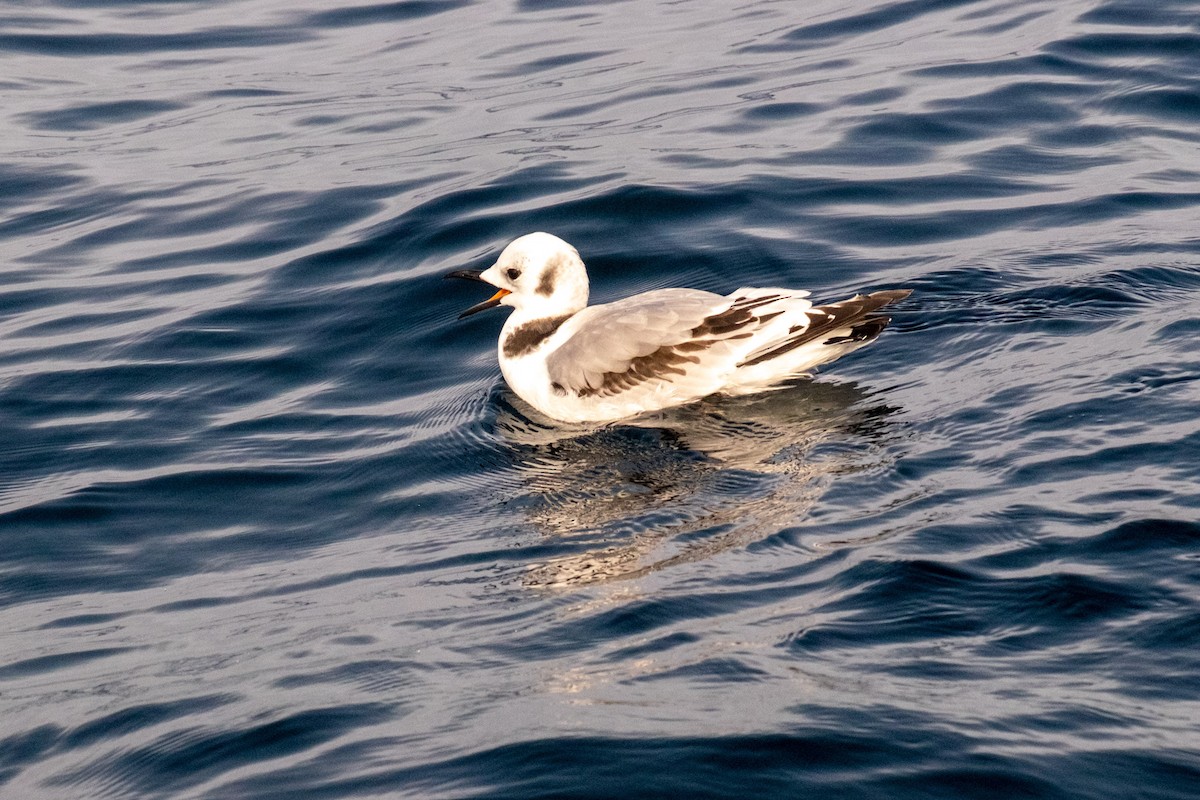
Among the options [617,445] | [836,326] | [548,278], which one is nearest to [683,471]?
[617,445]

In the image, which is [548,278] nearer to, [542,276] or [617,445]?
[542,276]

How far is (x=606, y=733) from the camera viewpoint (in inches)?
182

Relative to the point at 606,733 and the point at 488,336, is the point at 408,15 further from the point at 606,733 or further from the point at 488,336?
the point at 606,733

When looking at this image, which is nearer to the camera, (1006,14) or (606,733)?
(606,733)

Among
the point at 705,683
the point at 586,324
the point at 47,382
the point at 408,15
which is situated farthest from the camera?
the point at 408,15

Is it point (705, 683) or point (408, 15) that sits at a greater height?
point (408, 15)

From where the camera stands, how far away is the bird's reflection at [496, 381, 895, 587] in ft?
20.5

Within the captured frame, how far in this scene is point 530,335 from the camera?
28.9 feet

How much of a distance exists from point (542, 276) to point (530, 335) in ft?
1.26

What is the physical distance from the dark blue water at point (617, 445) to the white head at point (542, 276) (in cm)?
59

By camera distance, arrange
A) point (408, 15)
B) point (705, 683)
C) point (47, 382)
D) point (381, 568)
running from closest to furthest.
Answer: point (705, 683) → point (381, 568) → point (47, 382) → point (408, 15)

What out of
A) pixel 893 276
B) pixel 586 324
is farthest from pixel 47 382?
pixel 893 276

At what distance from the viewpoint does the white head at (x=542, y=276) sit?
8.91 meters

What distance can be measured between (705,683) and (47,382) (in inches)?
242
